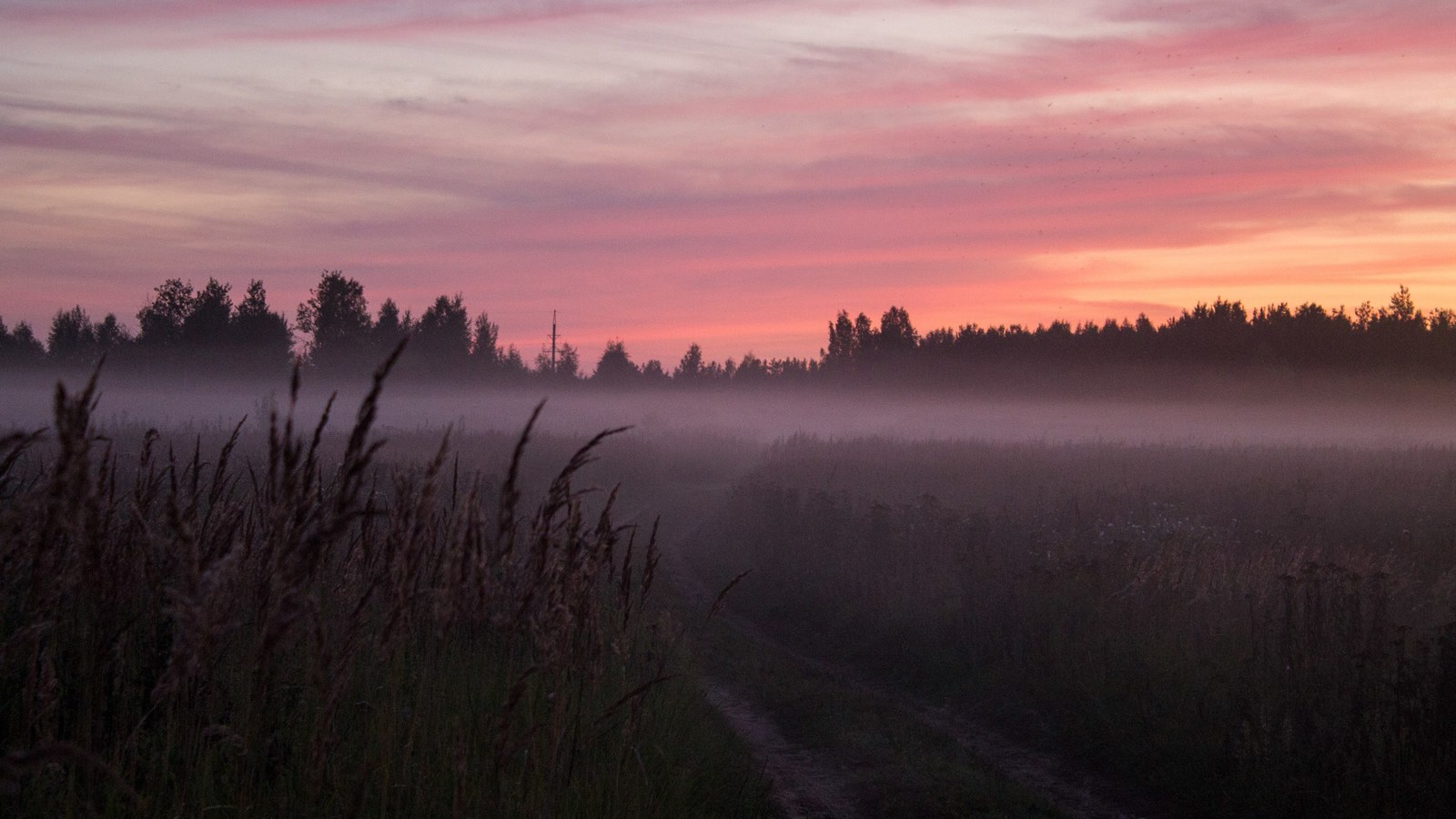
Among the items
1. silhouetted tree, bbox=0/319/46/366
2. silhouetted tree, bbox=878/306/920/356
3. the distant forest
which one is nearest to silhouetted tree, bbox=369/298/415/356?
the distant forest

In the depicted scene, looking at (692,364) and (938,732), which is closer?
(938,732)

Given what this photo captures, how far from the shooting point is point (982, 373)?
10100 cm

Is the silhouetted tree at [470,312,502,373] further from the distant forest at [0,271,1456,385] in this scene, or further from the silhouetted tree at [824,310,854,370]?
the silhouetted tree at [824,310,854,370]

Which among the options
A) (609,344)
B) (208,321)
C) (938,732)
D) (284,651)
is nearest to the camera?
(284,651)

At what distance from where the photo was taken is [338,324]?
268 ft

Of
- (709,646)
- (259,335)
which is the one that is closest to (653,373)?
(259,335)

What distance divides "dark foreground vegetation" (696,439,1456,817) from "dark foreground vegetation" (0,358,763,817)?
16.0 feet

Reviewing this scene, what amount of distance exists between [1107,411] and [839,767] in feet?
234

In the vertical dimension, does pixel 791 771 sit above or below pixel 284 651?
below

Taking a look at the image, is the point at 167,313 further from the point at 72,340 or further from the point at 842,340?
the point at 842,340

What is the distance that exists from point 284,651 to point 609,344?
116 meters

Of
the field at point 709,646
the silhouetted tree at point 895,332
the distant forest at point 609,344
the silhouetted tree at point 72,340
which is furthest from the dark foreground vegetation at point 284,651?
the silhouetted tree at point 895,332

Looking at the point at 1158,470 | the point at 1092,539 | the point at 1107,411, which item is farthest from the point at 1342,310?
the point at 1092,539

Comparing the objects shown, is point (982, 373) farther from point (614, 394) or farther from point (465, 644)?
point (465, 644)
